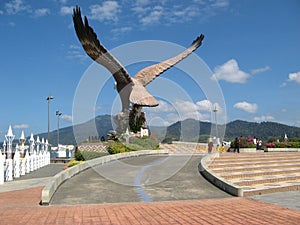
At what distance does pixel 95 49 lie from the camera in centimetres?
2202

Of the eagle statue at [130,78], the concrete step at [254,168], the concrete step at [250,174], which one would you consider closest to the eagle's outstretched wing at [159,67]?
the eagle statue at [130,78]

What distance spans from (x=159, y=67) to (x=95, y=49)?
33.3 ft

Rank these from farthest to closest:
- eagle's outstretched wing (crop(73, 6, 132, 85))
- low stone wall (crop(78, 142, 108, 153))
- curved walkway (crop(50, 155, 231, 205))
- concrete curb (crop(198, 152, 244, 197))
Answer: low stone wall (crop(78, 142, 108, 153)), eagle's outstretched wing (crop(73, 6, 132, 85)), concrete curb (crop(198, 152, 244, 197)), curved walkway (crop(50, 155, 231, 205))

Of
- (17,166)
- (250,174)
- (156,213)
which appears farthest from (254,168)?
(17,166)

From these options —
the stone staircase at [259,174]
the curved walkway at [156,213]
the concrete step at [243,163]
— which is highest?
the concrete step at [243,163]

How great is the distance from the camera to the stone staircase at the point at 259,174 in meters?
9.82

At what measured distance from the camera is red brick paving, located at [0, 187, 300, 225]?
6.06m

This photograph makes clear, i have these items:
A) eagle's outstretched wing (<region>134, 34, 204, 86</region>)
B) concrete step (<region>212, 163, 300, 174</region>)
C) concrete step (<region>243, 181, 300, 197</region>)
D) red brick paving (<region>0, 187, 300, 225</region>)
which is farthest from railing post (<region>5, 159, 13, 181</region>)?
eagle's outstretched wing (<region>134, 34, 204, 86</region>)

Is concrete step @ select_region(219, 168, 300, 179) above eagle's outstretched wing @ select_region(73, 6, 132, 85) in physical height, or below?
below

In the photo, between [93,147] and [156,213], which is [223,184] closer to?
[156,213]

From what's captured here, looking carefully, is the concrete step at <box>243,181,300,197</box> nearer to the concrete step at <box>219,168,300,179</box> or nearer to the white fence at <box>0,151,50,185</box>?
the concrete step at <box>219,168,300,179</box>

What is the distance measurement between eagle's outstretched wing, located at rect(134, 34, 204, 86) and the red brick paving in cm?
2238

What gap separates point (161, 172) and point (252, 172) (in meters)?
3.78

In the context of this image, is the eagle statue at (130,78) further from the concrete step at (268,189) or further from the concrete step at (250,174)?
the concrete step at (268,189)
